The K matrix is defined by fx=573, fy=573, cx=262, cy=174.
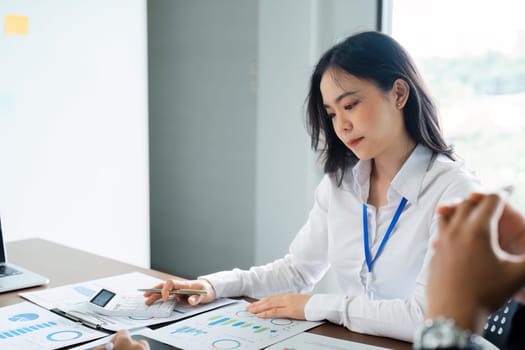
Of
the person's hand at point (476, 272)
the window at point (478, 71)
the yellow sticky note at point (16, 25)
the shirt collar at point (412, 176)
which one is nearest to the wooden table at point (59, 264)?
the shirt collar at point (412, 176)

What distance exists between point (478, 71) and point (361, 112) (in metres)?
1.49

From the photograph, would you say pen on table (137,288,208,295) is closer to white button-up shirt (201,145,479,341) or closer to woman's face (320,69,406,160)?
white button-up shirt (201,145,479,341)

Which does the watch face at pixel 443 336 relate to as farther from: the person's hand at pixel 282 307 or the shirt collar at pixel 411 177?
the shirt collar at pixel 411 177

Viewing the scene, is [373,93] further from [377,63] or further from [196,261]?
[196,261]

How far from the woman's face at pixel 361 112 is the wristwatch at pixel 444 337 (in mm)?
1014

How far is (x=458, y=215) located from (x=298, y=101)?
8.89ft

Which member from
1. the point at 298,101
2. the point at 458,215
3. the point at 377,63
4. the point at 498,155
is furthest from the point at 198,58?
the point at 458,215

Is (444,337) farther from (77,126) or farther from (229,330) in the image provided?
(77,126)

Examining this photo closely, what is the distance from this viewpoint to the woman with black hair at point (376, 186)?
1.49m

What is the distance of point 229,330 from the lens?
126 centimetres

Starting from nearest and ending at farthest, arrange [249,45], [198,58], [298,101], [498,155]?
[498,155] < [298,101] < [249,45] < [198,58]

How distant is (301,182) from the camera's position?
129 inches

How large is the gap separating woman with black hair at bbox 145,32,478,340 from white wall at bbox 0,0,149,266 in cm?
172

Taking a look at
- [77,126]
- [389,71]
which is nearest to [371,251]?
[389,71]
